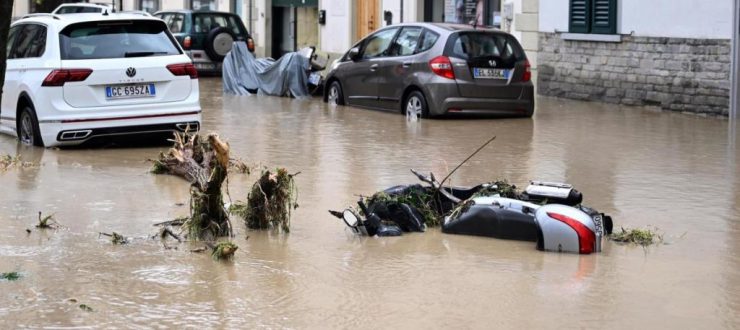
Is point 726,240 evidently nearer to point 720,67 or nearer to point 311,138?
point 311,138

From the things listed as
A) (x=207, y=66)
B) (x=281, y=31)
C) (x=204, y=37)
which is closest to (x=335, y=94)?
(x=207, y=66)

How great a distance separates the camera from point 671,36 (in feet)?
63.4

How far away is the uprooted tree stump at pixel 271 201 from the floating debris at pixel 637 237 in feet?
7.08

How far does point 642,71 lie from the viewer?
65.7ft

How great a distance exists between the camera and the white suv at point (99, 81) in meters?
13.4

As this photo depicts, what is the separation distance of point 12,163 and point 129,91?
5.78ft

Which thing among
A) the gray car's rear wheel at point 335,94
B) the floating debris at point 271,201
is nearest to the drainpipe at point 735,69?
the gray car's rear wheel at point 335,94

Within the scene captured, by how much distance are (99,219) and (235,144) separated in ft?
17.7

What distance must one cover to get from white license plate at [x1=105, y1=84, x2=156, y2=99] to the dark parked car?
1481 centimetres

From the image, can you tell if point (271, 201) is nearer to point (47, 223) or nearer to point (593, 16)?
point (47, 223)

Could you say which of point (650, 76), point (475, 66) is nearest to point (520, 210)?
point (475, 66)

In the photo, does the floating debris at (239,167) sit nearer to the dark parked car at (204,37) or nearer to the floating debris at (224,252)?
the floating debris at (224,252)

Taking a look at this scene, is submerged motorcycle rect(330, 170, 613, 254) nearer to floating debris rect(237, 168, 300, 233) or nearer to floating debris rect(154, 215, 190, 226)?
floating debris rect(237, 168, 300, 233)

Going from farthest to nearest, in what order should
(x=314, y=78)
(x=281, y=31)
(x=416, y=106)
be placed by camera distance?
(x=281, y=31) < (x=314, y=78) < (x=416, y=106)
